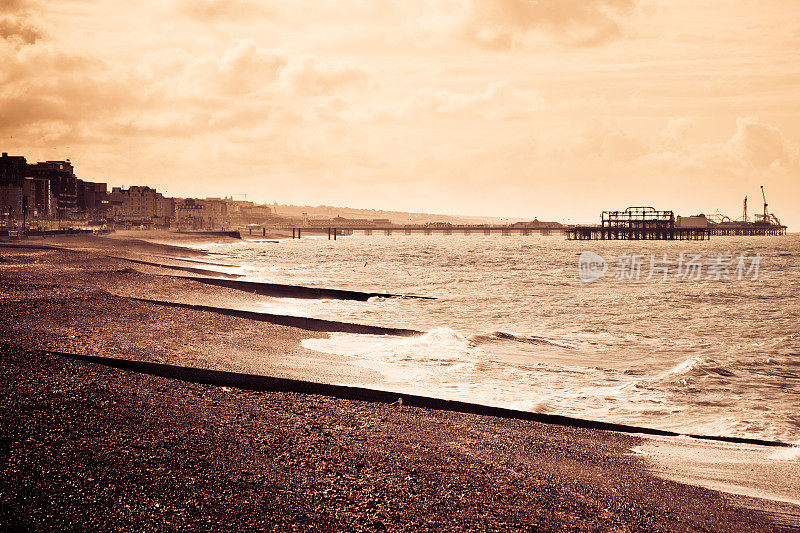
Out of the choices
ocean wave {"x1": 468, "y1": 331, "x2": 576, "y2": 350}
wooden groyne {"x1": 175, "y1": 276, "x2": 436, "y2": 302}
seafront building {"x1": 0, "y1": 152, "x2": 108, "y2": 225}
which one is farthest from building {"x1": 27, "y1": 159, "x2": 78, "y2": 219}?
ocean wave {"x1": 468, "y1": 331, "x2": 576, "y2": 350}

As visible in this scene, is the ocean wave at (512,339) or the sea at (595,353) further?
the ocean wave at (512,339)

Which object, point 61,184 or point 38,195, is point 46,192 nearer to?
point 38,195

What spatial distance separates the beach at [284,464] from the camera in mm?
6059

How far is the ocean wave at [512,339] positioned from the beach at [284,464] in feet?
29.4

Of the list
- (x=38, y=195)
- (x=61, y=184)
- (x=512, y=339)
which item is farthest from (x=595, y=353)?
(x=61, y=184)

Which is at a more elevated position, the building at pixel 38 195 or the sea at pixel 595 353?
the building at pixel 38 195

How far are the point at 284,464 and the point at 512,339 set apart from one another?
1445 centimetres

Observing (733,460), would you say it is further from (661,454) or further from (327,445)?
(327,445)

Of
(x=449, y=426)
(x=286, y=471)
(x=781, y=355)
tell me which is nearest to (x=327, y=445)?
(x=286, y=471)

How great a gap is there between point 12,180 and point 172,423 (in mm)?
183782

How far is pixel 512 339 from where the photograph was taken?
2081 centimetres

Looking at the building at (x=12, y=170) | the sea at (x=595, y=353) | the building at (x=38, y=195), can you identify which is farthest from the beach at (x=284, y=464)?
the building at (x=12, y=170)

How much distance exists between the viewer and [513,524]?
20.6ft

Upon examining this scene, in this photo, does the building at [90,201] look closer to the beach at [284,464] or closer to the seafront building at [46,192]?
the seafront building at [46,192]
